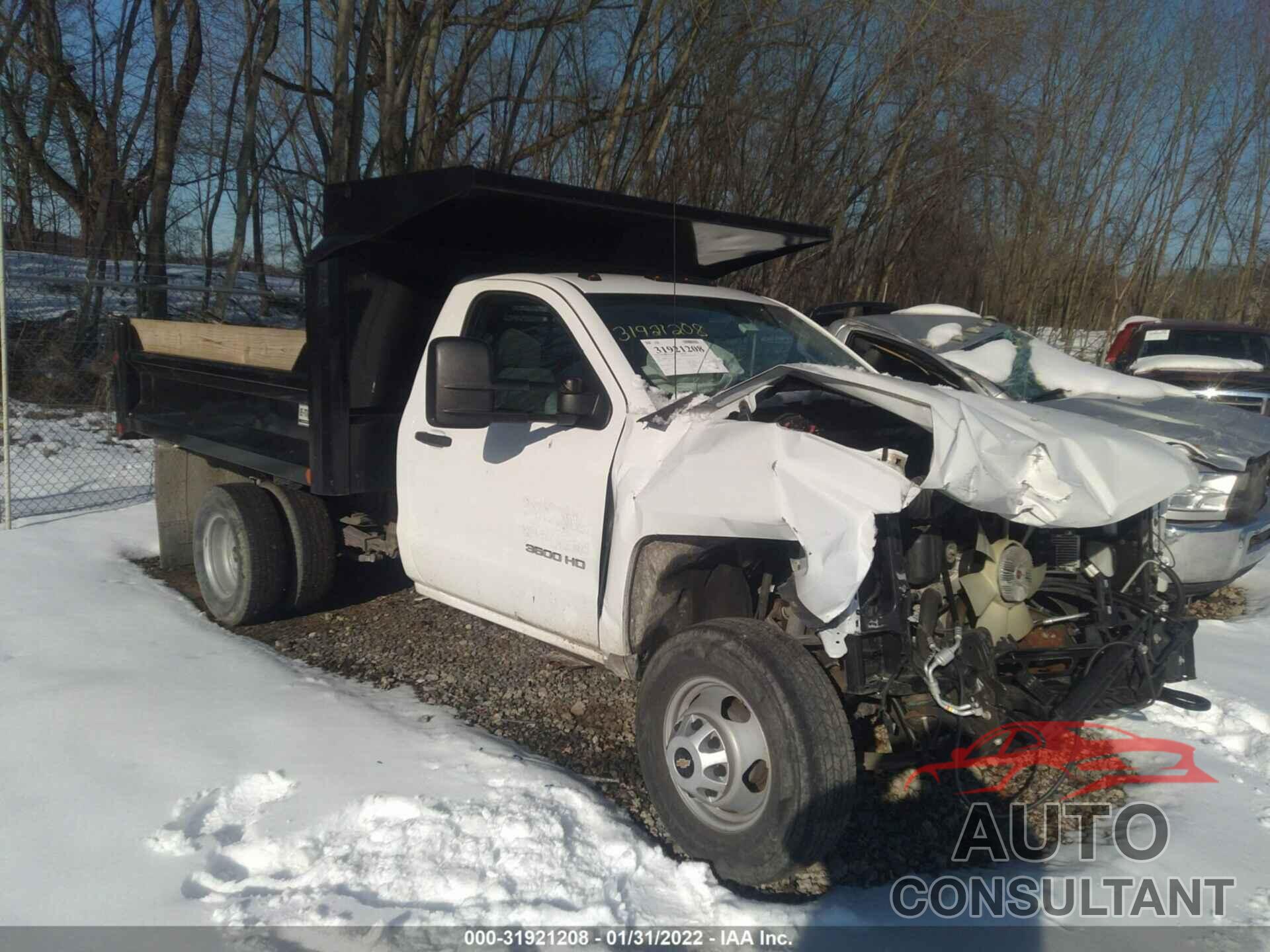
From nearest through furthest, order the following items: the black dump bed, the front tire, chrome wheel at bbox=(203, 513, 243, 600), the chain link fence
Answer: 1. the front tire
2. the black dump bed
3. chrome wheel at bbox=(203, 513, 243, 600)
4. the chain link fence

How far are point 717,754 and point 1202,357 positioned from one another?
950 cm

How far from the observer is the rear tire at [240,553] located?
17.5 ft

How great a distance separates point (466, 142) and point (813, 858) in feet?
45.8

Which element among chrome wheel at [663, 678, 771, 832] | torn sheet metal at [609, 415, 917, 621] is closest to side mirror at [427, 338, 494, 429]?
torn sheet metal at [609, 415, 917, 621]

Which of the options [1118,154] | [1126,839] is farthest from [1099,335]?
[1126,839]

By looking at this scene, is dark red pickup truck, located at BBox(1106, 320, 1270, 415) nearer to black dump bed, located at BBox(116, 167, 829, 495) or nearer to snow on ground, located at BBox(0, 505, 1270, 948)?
snow on ground, located at BBox(0, 505, 1270, 948)

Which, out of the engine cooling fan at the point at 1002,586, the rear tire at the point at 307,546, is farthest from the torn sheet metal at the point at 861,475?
the rear tire at the point at 307,546

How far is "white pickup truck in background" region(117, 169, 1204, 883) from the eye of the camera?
10.1ft

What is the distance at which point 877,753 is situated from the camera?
3.39 meters

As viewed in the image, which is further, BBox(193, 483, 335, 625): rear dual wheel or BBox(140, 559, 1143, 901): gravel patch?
BBox(193, 483, 335, 625): rear dual wheel

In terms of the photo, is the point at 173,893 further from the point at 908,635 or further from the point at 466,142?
the point at 466,142

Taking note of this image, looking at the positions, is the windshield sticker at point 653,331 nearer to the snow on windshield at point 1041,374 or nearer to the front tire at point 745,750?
the front tire at point 745,750

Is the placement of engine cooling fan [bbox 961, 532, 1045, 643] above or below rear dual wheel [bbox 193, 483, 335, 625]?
above

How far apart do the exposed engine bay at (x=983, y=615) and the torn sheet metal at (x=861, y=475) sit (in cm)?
20
